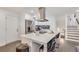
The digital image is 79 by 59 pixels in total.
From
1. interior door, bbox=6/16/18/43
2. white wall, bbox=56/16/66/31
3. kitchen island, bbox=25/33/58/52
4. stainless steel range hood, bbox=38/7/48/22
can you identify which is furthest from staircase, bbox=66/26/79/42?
interior door, bbox=6/16/18/43

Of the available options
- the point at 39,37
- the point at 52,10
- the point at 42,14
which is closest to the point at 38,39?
the point at 39,37

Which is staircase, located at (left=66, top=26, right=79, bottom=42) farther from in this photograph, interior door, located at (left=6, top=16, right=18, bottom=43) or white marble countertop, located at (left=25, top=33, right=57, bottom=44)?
interior door, located at (left=6, top=16, right=18, bottom=43)

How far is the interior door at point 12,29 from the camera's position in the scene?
1.65m

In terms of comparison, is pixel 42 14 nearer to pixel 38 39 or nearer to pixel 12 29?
pixel 38 39

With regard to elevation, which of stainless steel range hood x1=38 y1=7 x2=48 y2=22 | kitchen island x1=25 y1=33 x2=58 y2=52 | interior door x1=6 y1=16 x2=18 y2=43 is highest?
stainless steel range hood x1=38 y1=7 x2=48 y2=22

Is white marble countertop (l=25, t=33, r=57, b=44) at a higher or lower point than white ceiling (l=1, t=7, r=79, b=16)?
lower

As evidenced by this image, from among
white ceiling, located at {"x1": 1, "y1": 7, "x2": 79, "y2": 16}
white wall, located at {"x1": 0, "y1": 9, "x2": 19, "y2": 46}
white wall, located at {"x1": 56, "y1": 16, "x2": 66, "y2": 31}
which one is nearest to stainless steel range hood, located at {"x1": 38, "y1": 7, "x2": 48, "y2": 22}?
white ceiling, located at {"x1": 1, "y1": 7, "x2": 79, "y2": 16}

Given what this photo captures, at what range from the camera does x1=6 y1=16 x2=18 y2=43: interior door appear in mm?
1655

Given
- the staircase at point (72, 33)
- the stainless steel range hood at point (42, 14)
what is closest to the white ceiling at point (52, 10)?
the stainless steel range hood at point (42, 14)

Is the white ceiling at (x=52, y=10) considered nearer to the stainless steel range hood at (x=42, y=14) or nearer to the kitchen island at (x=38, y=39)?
the stainless steel range hood at (x=42, y=14)

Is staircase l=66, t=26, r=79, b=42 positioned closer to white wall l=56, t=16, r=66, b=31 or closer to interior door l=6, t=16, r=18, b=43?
white wall l=56, t=16, r=66, b=31

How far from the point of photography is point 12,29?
5.55 ft
